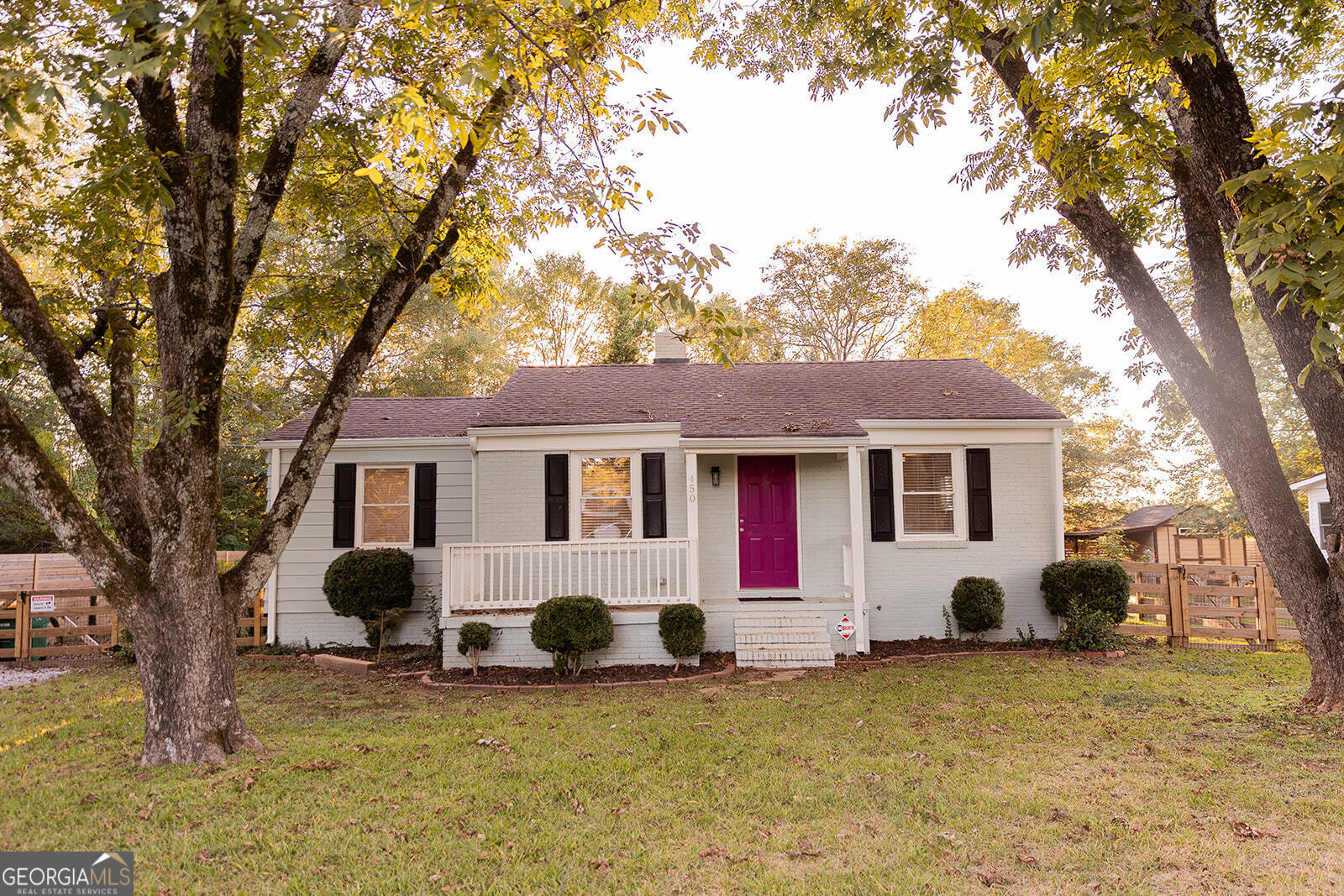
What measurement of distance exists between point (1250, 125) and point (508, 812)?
7460 millimetres

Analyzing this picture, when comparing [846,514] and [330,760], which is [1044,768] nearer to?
[330,760]

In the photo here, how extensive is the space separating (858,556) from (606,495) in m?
3.81

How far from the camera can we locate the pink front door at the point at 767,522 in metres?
11.3

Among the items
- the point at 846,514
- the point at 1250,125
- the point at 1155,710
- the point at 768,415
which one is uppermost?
the point at 1250,125

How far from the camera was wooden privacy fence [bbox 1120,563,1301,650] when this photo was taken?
10.1m

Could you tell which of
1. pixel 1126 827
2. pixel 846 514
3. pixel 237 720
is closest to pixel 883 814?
pixel 1126 827

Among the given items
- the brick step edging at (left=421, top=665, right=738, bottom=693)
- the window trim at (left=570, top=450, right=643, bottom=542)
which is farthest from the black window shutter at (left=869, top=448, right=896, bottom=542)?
the brick step edging at (left=421, top=665, right=738, bottom=693)

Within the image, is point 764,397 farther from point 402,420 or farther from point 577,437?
point 402,420

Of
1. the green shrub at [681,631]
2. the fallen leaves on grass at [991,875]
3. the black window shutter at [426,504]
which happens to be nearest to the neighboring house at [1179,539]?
the green shrub at [681,631]

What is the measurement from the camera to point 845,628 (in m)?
10.0

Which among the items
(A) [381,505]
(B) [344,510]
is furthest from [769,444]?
(B) [344,510]

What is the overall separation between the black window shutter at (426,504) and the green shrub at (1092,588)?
950 cm

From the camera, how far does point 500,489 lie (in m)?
11.0

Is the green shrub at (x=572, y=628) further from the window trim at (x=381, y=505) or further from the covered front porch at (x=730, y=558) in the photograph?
the window trim at (x=381, y=505)
